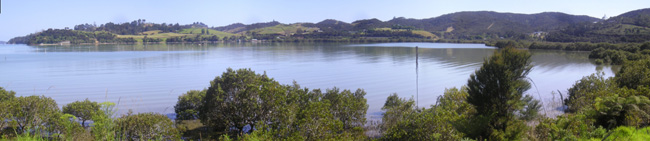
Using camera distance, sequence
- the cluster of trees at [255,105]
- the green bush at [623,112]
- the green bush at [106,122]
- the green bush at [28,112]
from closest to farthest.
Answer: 1. the green bush at [106,122]
2. the green bush at [623,112]
3. the green bush at [28,112]
4. the cluster of trees at [255,105]

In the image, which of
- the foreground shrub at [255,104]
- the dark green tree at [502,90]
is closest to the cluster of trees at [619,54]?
the dark green tree at [502,90]

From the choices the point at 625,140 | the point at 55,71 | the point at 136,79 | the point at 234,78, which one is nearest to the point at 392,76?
the point at 136,79

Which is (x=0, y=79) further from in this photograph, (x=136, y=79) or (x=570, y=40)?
(x=570, y=40)

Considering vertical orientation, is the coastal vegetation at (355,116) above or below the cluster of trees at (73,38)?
below

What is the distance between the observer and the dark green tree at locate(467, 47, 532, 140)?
51.2 ft

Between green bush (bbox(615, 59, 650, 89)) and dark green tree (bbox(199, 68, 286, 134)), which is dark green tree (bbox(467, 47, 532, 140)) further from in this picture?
green bush (bbox(615, 59, 650, 89))

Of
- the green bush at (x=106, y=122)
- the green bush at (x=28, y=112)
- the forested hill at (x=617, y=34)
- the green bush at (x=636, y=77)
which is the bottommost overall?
the green bush at (x=28, y=112)

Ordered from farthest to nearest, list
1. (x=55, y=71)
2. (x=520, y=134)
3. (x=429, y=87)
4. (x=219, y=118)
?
1. (x=55, y=71)
2. (x=429, y=87)
3. (x=219, y=118)
4. (x=520, y=134)

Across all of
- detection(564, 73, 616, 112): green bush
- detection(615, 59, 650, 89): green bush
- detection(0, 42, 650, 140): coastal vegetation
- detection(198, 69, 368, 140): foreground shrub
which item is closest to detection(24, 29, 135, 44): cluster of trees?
detection(0, 42, 650, 140): coastal vegetation

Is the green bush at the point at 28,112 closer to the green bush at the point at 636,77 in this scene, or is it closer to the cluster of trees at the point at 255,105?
the cluster of trees at the point at 255,105

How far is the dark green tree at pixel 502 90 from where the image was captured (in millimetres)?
15617

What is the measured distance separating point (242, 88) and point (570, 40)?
13178cm

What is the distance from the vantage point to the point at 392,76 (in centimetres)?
5028

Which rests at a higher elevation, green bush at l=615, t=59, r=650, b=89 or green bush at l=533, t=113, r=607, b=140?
green bush at l=615, t=59, r=650, b=89
